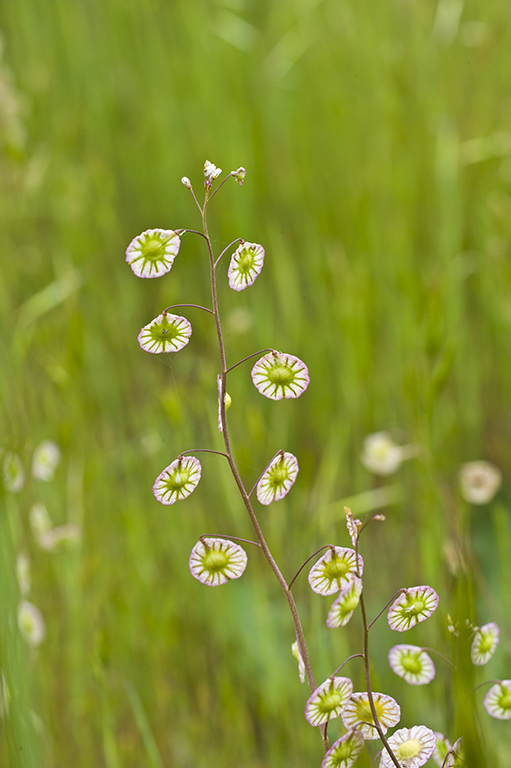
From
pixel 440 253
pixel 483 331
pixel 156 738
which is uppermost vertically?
pixel 440 253

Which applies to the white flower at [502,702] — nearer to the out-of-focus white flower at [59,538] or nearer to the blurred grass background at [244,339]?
the blurred grass background at [244,339]

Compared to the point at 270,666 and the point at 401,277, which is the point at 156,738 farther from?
the point at 401,277

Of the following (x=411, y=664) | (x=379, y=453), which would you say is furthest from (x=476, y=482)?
(x=411, y=664)

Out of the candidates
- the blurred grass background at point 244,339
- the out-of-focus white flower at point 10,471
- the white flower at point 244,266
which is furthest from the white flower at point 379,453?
the white flower at point 244,266

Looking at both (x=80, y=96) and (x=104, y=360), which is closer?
(x=104, y=360)

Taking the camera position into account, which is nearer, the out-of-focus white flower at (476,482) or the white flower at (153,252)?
the white flower at (153,252)

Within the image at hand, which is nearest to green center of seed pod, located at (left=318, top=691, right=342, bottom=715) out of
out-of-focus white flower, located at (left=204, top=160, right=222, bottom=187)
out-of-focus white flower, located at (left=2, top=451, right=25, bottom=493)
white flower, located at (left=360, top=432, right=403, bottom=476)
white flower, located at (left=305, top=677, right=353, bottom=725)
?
white flower, located at (left=305, top=677, right=353, bottom=725)

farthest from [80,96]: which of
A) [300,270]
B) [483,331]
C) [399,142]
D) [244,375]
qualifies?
[483,331]
